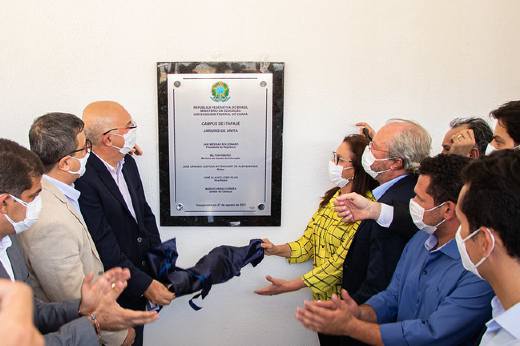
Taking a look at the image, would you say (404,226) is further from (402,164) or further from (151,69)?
(151,69)

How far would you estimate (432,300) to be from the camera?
1456mm

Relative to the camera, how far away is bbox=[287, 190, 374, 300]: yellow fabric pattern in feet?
6.67

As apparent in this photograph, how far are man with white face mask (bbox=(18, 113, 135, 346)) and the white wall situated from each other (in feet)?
2.03

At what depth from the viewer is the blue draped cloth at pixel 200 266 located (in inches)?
79.0

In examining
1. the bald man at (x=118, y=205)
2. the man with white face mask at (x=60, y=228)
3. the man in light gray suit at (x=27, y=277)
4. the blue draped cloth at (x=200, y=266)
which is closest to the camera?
the man in light gray suit at (x=27, y=277)

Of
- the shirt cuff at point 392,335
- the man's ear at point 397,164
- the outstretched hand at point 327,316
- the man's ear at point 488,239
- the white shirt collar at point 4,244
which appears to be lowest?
the shirt cuff at point 392,335

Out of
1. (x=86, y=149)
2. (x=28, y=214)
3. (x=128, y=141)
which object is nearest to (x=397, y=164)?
(x=128, y=141)

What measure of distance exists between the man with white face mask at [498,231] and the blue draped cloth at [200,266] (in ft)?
4.33

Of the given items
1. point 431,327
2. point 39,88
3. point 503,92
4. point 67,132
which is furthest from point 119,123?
point 503,92

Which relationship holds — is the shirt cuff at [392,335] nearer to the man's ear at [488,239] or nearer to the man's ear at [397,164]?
the man's ear at [488,239]

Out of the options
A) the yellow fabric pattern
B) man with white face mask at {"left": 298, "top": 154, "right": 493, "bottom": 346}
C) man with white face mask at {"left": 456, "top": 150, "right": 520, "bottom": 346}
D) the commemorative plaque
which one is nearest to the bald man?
the commemorative plaque

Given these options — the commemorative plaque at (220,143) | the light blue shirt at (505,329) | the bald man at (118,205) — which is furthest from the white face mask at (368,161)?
the bald man at (118,205)

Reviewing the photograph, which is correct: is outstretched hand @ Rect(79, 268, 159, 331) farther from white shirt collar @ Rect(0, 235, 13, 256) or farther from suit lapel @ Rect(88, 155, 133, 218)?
suit lapel @ Rect(88, 155, 133, 218)

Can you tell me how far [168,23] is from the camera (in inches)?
90.4
